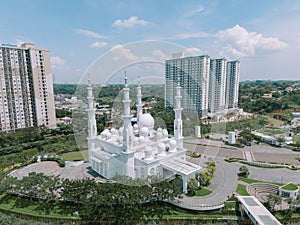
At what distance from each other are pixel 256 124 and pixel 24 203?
29.7 m

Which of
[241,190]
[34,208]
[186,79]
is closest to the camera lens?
[34,208]

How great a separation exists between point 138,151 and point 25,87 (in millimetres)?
19572

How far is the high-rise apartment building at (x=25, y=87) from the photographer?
2162 centimetres

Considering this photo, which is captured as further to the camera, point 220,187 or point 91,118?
point 91,118

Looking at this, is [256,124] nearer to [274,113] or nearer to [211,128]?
[211,128]

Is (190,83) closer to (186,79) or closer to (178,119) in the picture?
(186,79)

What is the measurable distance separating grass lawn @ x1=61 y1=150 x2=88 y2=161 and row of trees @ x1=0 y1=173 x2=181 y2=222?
5.43 m

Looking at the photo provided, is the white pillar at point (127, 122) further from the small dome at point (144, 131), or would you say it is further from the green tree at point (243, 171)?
the green tree at point (243, 171)

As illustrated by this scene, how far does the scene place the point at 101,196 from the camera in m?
8.59

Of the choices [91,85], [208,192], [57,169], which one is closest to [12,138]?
[57,169]

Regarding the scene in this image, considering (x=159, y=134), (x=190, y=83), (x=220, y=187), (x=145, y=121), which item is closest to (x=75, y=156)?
(x=145, y=121)

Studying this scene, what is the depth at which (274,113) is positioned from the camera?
38188mm

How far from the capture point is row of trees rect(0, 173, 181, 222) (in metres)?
8.59

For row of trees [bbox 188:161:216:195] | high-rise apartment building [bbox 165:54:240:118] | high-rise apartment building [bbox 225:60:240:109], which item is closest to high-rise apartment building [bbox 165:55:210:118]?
high-rise apartment building [bbox 165:54:240:118]
